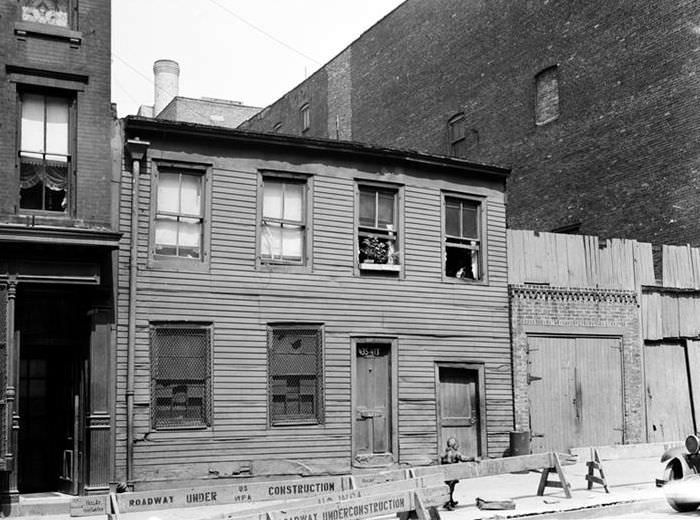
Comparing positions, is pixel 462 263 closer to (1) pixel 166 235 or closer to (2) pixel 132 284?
(1) pixel 166 235

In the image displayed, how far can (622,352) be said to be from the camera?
21078mm

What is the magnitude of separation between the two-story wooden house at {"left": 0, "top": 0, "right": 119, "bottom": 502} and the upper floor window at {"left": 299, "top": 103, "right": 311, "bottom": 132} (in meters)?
27.0

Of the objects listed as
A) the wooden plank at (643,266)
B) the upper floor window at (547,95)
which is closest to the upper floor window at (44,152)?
the wooden plank at (643,266)

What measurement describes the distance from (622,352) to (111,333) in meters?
11.8

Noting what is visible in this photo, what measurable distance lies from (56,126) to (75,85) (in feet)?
2.50

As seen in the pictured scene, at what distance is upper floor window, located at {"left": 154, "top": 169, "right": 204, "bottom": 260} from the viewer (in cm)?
1639

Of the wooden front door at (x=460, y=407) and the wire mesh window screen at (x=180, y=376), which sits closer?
the wire mesh window screen at (x=180, y=376)

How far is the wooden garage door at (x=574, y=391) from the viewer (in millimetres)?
19859

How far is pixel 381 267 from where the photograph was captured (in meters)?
18.2

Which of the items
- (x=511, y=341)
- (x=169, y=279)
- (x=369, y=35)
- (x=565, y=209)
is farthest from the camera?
(x=369, y=35)

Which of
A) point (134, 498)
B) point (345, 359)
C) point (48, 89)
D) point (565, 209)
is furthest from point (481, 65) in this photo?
point (134, 498)

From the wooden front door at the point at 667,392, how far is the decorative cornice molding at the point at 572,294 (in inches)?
54.5

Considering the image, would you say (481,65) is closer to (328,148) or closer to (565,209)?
(565,209)

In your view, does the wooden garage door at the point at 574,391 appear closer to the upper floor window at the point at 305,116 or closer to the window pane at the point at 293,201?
the window pane at the point at 293,201
